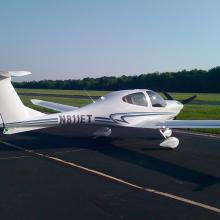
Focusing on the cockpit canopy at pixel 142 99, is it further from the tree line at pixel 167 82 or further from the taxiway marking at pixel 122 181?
the tree line at pixel 167 82

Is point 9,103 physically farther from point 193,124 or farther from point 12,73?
point 193,124

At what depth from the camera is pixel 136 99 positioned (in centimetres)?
1219

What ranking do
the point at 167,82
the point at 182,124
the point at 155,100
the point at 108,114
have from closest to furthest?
the point at 182,124 < the point at 108,114 < the point at 155,100 < the point at 167,82

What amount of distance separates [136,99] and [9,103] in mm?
4660

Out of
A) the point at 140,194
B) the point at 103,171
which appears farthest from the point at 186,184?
the point at 103,171

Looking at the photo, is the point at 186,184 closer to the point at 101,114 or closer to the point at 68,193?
the point at 68,193

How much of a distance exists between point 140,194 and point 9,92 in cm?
543

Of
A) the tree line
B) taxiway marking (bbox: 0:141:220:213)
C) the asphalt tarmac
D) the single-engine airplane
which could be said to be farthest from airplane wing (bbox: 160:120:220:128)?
the tree line

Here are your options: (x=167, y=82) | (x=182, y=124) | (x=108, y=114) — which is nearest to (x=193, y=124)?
(x=182, y=124)

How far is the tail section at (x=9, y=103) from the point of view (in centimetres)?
961

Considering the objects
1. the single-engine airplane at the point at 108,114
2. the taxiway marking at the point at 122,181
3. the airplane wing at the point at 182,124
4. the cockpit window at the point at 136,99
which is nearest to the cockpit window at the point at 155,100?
the single-engine airplane at the point at 108,114

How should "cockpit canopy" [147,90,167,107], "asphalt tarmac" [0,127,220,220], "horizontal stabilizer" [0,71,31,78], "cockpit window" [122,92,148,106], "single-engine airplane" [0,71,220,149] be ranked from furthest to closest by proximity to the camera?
"cockpit canopy" [147,90,167,107]
"cockpit window" [122,92,148,106]
"single-engine airplane" [0,71,220,149]
"horizontal stabilizer" [0,71,31,78]
"asphalt tarmac" [0,127,220,220]

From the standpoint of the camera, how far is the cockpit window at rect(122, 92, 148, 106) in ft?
39.6

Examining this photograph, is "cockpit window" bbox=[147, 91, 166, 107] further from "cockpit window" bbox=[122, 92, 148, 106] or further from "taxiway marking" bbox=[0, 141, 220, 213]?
"taxiway marking" bbox=[0, 141, 220, 213]
